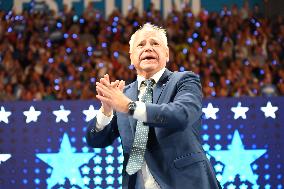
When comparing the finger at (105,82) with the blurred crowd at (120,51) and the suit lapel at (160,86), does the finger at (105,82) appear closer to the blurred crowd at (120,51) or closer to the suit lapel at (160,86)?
the suit lapel at (160,86)

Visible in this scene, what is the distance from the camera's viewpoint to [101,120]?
230 centimetres

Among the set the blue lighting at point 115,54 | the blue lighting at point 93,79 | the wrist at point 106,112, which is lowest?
the wrist at point 106,112

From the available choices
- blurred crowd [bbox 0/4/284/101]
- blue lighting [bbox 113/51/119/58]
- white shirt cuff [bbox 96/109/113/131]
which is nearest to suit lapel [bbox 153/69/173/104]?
white shirt cuff [bbox 96/109/113/131]

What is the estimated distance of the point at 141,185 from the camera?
7.03 feet

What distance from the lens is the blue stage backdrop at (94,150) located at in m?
4.12

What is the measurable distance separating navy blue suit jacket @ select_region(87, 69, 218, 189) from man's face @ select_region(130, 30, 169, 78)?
10 cm

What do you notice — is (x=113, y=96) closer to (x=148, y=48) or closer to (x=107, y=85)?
(x=107, y=85)

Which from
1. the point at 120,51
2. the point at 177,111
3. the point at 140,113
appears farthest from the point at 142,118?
→ the point at 120,51

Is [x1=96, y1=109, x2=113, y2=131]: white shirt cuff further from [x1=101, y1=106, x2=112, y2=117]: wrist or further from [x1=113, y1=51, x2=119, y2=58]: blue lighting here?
[x1=113, y1=51, x2=119, y2=58]: blue lighting

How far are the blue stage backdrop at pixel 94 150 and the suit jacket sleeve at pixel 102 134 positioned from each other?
1.80 m

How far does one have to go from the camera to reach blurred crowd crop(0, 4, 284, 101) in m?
7.19

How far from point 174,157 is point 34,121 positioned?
2371 mm

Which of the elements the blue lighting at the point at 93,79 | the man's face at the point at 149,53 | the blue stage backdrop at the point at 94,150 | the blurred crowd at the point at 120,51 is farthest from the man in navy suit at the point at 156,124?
the blue lighting at the point at 93,79

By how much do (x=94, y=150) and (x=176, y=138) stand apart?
7.15 feet
